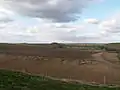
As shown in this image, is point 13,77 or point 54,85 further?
point 13,77

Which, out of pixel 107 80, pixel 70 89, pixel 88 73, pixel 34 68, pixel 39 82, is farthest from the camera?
pixel 34 68

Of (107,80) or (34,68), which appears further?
(34,68)

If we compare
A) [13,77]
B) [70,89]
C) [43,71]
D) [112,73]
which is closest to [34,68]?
[43,71]

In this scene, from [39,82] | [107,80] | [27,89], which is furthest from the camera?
[107,80]

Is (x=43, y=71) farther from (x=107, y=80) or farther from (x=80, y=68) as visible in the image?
(x=107, y=80)

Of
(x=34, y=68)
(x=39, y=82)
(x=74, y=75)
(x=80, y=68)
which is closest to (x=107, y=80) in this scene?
(x=74, y=75)

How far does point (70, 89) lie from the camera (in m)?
33.7

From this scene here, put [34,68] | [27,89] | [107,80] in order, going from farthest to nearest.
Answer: [34,68], [107,80], [27,89]

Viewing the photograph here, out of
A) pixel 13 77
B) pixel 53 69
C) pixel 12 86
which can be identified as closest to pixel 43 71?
pixel 53 69

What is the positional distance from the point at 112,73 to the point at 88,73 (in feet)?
19.9

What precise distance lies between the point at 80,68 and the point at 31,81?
35622mm

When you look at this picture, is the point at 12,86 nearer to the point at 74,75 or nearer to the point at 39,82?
the point at 39,82

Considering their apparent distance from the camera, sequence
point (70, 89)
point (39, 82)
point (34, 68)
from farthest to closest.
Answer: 1. point (34, 68)
2. point (39, 82)
3. point (70, 89)

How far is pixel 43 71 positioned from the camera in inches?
2571
